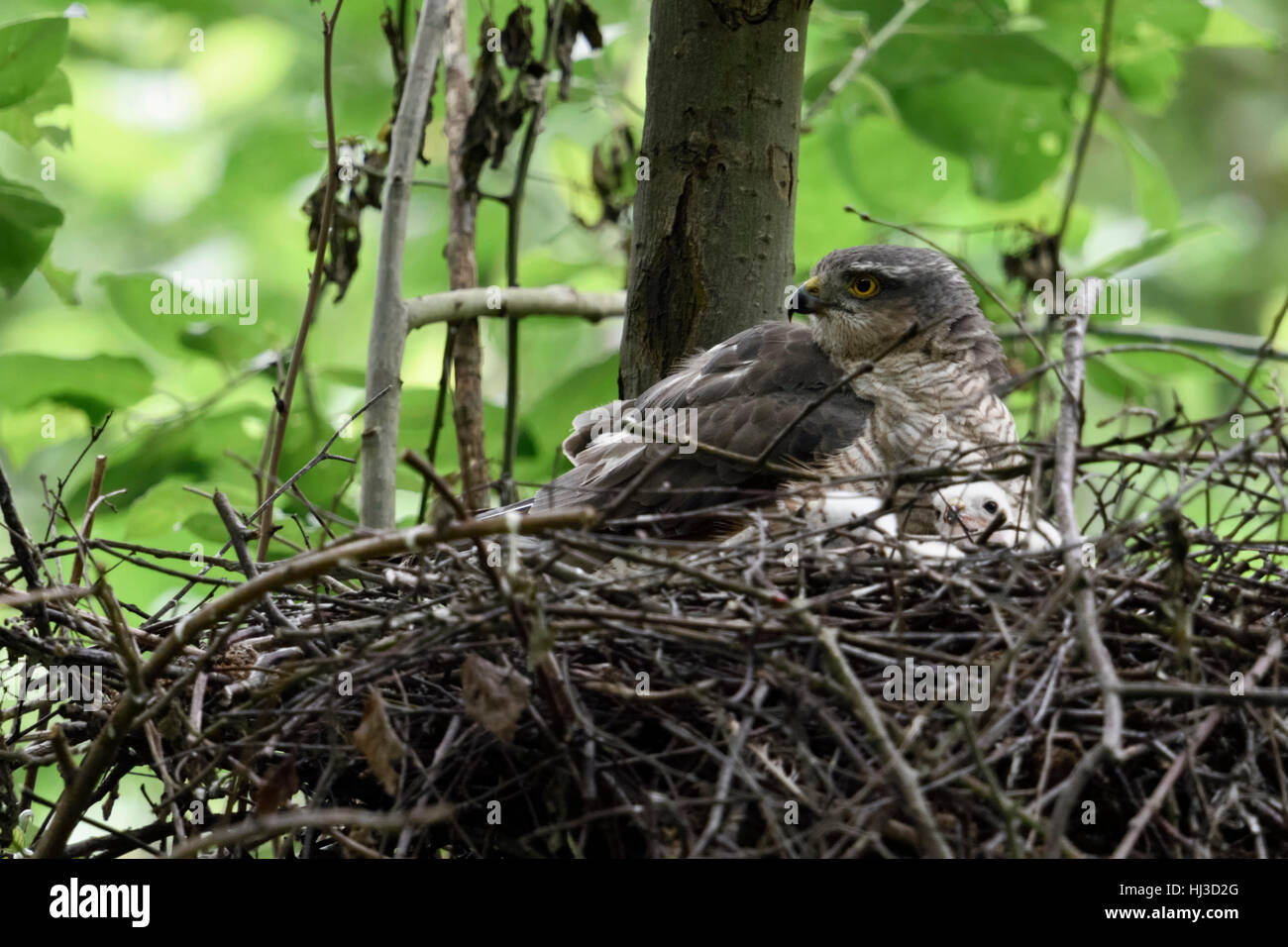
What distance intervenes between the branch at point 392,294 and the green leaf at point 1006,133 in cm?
202

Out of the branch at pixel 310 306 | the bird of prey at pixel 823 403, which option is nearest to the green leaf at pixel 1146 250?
the bird of prey at pixel 823 403

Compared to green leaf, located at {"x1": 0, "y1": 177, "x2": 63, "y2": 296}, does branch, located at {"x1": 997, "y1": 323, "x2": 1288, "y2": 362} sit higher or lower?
lower

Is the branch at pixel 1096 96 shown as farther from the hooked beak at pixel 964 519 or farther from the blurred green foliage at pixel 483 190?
the hooked beak at pixel 964 519

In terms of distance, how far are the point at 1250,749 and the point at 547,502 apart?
1757 millimetres

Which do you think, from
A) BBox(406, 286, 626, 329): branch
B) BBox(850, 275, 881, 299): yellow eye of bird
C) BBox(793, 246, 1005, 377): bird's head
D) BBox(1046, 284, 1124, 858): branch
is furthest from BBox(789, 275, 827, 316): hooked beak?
BBox(1046, 284, 1124, 858): branch

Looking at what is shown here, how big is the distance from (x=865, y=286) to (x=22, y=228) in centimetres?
236

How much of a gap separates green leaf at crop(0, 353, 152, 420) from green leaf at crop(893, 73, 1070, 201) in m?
2.99

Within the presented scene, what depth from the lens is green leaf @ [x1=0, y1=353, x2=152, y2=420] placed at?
3.89 m

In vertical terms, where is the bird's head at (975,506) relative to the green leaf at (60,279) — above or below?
below

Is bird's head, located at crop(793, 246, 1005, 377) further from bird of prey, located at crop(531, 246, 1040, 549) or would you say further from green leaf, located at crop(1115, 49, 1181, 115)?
green leaf, located at crop(1115, 49, 1181, 115)

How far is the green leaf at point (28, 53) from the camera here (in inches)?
128

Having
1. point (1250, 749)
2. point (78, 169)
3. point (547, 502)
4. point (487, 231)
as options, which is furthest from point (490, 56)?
point (78, 169)

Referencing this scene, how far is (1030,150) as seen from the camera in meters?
4.48
